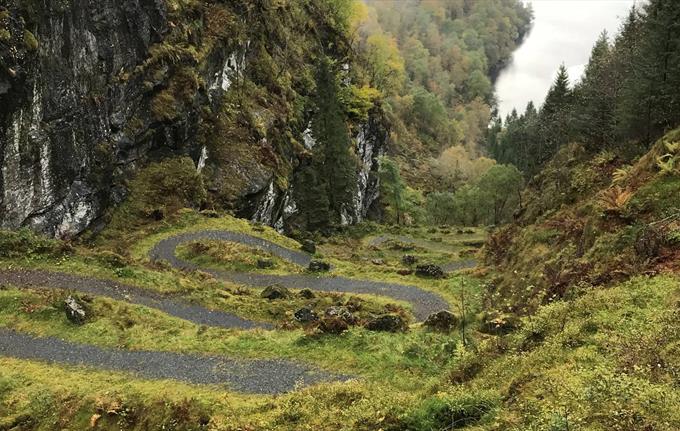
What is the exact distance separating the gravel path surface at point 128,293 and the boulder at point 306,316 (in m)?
1.34

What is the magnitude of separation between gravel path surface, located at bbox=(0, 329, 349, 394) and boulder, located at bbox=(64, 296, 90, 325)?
3.91 feet

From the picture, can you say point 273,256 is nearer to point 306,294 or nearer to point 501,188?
point 306,294

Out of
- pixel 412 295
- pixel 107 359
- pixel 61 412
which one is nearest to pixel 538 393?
pixel 61 412

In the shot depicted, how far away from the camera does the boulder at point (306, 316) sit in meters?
22.8

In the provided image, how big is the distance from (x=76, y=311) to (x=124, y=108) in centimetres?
2320

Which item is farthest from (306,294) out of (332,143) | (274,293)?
(332,143)

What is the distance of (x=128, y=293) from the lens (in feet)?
79.7

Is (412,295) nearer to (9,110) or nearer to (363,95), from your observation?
(9,110)

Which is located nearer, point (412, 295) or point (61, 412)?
point (61, 412)

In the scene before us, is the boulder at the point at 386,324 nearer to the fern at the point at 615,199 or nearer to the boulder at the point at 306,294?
the boulder at the point at 306,294

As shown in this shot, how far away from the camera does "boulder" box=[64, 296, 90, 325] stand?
786 inches

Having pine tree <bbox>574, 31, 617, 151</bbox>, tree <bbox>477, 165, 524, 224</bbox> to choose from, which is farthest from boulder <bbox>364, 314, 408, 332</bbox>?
tree <bbox>477, 165, 524, 224</bbox>

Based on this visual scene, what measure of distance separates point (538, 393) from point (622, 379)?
1582 millimetres

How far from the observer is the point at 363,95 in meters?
75.8
